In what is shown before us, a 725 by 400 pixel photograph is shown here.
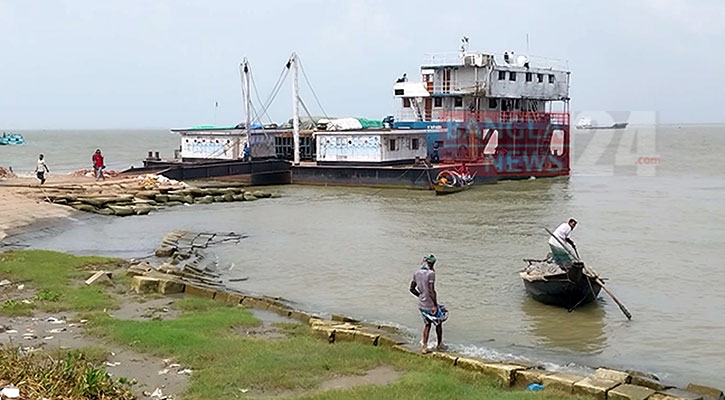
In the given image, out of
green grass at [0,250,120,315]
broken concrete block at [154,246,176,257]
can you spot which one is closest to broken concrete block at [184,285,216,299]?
green grass at [0,250,120,315]

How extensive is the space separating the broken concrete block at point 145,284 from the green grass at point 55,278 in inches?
27.5

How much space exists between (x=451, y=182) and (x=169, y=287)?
29.3 meters

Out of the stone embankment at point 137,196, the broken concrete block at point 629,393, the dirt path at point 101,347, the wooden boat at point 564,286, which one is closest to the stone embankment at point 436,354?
the broken concrete block at point 629,393

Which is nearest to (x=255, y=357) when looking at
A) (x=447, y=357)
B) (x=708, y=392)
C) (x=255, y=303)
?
(x=447, y=357)

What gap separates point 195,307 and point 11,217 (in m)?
14.2

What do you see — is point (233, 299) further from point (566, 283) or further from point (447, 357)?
point (566, 283)

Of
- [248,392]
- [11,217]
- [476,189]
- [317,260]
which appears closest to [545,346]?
[248,392]

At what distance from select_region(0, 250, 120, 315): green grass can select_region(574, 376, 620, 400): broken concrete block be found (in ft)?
30.0

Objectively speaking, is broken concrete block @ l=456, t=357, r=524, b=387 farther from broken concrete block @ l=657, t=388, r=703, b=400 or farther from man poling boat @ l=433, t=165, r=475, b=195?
man poling boat @ l=433, t=165, r=475, b=195

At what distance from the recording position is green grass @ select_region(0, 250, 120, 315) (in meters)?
14.1

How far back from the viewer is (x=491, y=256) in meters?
23.5

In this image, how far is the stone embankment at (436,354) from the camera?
9.91 meters

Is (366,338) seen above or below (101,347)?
below

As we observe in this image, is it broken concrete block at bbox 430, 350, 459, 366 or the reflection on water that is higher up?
broken concrete block at bbox 430, 350, 459, 366
